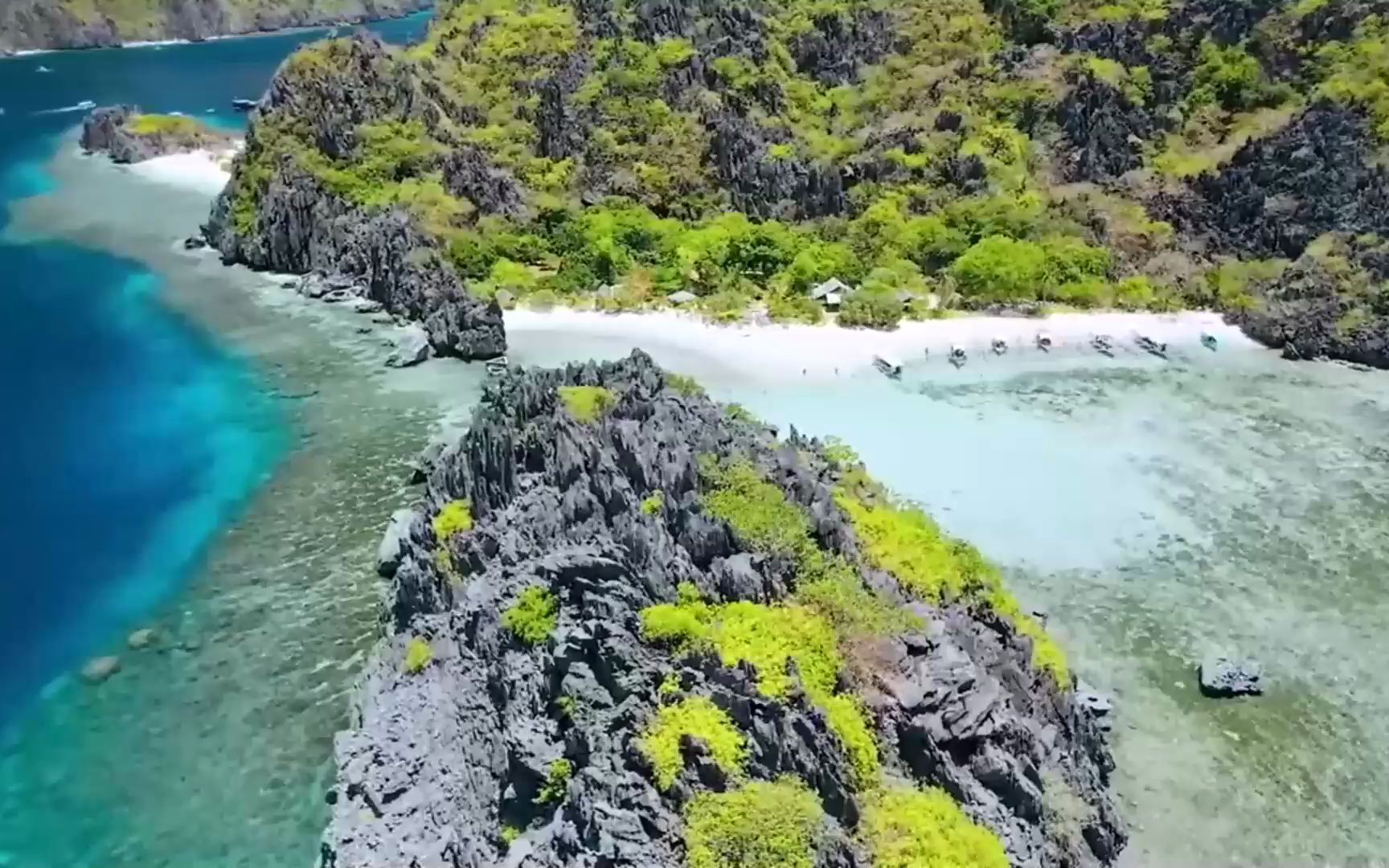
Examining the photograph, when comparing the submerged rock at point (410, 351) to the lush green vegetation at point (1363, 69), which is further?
the lush green vegetation at point (1363, 69)

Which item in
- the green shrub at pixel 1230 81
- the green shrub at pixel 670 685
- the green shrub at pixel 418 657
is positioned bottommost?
the green shrub at pixel 418 657

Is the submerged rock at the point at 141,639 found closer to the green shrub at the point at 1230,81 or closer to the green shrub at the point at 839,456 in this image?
the green shrub at the point at 839,456

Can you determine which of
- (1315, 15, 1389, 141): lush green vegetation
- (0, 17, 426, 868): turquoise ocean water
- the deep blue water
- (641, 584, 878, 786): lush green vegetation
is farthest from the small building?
(641, 584, 878, 786): lush green vegetation

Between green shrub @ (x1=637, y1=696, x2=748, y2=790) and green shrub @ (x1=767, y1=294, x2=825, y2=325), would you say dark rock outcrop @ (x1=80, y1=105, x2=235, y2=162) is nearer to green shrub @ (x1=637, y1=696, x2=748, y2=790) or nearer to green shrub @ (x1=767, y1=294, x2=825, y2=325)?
green shrub @ (x1=767, y1=294, x2=825, y2=325)

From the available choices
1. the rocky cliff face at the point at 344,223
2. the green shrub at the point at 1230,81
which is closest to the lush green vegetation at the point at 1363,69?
the green shrub at the point at 1230,81

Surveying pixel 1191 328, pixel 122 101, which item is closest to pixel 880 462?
pixel 1191 328

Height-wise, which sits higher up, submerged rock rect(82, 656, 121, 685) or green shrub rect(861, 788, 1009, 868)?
green shrub rect(861, 788, 1009, 868)
